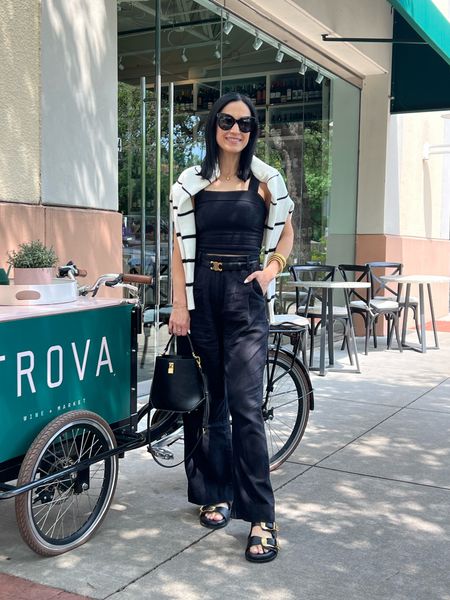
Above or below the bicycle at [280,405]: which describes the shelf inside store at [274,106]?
above

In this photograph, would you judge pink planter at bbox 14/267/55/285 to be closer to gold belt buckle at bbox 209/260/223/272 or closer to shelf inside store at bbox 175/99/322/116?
gold belt buckle at bbox 209/260/223/272

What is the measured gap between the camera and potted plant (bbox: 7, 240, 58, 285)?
3.26 meters

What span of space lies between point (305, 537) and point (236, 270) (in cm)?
131

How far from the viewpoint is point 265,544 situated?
3168 millimetres

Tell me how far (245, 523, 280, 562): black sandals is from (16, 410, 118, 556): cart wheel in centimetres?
70

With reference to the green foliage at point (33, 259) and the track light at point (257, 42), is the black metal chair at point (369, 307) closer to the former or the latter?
the track light at point (257, 42)

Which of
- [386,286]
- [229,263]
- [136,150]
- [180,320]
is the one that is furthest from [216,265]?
[386,286]

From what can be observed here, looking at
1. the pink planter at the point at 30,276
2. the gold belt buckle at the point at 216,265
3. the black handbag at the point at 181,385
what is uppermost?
the gold belt buckle at the point at 216,265

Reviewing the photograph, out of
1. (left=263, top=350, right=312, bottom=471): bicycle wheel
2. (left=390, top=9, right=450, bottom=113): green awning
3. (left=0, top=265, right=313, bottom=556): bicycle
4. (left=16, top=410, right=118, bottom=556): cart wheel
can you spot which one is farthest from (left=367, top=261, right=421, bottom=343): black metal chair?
(left=16, top=410, right=118, bottom=556): cart wheel

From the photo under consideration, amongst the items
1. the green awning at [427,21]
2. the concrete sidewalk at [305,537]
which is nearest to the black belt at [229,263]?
the concrete sidewalk at [305,537]

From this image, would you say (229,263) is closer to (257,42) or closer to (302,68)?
(257,42)

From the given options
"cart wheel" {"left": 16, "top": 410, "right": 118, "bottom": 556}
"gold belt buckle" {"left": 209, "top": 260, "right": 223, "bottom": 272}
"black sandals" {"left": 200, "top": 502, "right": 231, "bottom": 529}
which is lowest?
"black sandals" {"left": 200, "top": 502, "right": 231, "bottom": 529}

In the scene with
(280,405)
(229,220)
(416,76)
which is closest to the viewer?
(229,220)

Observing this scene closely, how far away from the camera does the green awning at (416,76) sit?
9.70 m
